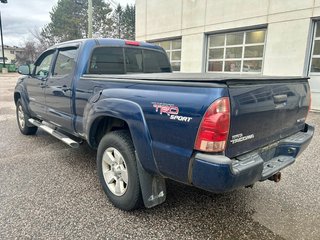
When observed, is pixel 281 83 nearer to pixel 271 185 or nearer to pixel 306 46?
pixel 271 185

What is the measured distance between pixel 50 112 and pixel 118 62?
4.89 ft

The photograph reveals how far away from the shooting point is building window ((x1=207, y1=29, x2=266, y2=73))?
11.0 m

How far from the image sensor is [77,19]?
47.6 metres

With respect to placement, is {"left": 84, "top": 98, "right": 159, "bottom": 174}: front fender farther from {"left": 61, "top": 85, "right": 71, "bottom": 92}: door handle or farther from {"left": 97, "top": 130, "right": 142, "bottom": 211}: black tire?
{"left": 61, "top": 85, "right": 71, "bottom": 92}: door handle

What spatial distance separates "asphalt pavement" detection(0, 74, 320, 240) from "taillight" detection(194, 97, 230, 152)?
1040 mm

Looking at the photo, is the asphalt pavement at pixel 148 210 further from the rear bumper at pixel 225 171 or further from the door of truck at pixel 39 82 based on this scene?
the door of truck at pixel 39 82

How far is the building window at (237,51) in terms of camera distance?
11.0m

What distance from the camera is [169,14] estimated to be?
14.4m

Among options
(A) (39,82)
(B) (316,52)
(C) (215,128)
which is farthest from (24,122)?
(B) (316,52)

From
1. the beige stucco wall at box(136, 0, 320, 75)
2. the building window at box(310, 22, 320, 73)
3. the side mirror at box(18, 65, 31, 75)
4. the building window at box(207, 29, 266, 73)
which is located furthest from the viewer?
the building window at box(207, 29, 266, 73)

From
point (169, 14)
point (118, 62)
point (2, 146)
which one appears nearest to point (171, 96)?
point (118, 62)

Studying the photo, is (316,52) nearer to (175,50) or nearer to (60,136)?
(175,50)

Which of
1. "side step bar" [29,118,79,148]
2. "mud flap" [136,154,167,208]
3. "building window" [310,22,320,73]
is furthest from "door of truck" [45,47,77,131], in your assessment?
"building window" [310,22,320,73]

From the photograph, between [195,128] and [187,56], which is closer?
[195,128]
